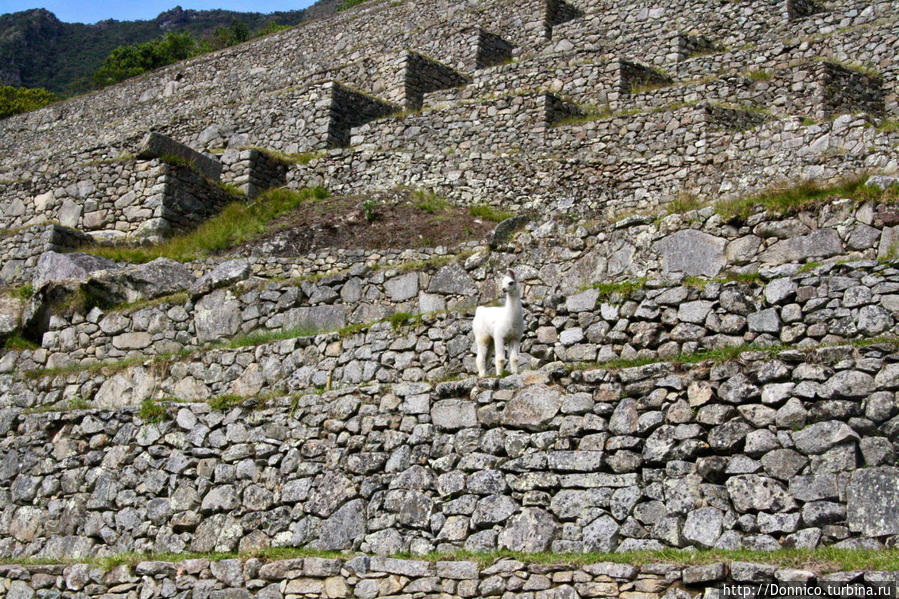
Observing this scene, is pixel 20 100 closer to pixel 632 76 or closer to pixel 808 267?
pixel 632 76

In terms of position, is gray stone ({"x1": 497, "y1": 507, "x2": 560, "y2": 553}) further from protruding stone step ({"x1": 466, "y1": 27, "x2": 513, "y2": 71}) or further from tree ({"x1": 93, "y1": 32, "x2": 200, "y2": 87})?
tree ({"x1": 93, "y1": 32, "x2": 200, "y2": 87})

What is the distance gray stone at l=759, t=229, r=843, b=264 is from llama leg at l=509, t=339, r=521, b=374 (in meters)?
2.63

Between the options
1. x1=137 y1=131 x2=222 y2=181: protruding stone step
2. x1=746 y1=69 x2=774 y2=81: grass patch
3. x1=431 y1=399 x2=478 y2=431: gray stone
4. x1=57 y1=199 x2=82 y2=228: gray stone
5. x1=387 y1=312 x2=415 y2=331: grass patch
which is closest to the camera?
x1=431 y1=399 x2=478 y2=431: gray stone

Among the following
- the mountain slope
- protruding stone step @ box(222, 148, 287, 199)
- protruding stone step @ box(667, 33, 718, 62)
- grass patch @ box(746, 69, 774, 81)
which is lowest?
protruding stone step @ box(222, 148, 287, 199)

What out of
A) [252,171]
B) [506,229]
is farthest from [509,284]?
[252,171]

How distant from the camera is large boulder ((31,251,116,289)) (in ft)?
60.6

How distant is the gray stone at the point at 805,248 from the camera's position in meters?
11.2

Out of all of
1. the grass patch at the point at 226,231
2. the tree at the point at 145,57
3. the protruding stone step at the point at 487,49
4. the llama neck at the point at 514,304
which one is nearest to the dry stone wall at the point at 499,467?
the llama neck at the point at 514,304

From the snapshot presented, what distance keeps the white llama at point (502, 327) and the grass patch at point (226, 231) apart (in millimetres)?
8548

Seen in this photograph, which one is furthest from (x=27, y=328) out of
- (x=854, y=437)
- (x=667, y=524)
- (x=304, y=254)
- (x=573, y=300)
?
(x=854, y=437)

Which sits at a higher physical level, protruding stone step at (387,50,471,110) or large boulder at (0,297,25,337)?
protruding stone step at (387,50,471,110)

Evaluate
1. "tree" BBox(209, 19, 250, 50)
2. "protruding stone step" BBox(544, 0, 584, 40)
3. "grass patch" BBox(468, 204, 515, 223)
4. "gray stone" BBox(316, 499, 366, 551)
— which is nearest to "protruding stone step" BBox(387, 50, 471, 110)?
"protruding stone step" BBox(544, 0, 584, 40)

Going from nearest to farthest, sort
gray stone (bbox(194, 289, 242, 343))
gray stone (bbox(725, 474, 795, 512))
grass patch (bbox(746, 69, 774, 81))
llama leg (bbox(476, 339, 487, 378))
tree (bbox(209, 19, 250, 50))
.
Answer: gray stone (bbox(725, 474, 795, 512))
llama leg (bbox(476, 339, 487, 378))
gray stone (bbox(194, 289, 242, 343))
grass patch (bbox(746, 69, 774, 81))
tree (bbox(209, 19, 250, 50))

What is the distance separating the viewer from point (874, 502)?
862cm
